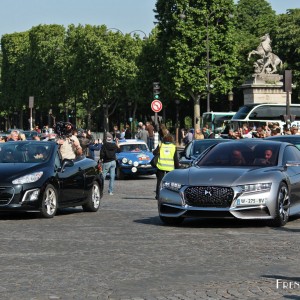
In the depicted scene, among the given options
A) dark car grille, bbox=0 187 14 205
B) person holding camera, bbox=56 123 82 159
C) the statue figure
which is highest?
the statue figure

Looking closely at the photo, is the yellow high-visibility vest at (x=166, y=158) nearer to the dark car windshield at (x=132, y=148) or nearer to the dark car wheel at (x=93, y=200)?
the dark car wheel at (x=93, y=200)

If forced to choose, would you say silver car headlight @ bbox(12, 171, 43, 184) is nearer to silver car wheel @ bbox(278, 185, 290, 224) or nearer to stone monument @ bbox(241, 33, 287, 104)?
silver car wheel @ bbox(278, 185, 290, 224)

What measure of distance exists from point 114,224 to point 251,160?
2.38 meters

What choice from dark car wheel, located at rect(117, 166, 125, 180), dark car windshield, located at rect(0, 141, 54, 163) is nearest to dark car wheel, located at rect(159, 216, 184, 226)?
dark car windshield, located at rect(0, 141, 54, 163)

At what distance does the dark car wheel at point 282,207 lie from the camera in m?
16.4

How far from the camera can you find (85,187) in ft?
66.7

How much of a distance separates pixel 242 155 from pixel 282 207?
1.19m

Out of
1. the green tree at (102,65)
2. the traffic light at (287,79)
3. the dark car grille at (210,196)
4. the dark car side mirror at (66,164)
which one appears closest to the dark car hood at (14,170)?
the dark car side mirror at (66,164)

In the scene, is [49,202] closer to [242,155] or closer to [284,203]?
[242,155]

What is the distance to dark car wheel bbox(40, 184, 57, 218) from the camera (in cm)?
1872

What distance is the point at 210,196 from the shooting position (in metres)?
16.1

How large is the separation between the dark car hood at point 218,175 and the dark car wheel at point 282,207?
0.37 m

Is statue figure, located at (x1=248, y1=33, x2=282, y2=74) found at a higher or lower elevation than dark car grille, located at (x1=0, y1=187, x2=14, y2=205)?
higher

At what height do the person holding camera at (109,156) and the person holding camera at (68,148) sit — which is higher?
the person holding camera at (68,148)
